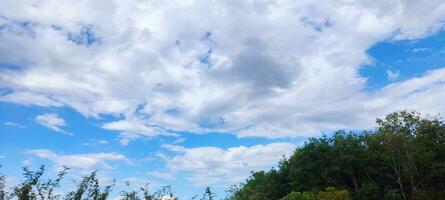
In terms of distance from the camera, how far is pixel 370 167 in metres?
63.5

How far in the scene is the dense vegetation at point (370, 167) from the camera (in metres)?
57.9

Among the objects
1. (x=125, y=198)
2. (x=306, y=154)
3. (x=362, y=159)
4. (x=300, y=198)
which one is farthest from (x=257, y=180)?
(x=125, y=198)

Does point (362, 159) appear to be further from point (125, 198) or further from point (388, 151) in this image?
point (125, 198)

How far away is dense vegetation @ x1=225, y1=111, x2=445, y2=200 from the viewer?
190 feet

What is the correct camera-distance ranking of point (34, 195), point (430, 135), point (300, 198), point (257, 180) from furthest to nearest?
point (257, 180) < point (430, 135) < point (300, 198) < point (34, 195)

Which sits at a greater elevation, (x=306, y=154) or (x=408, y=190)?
(x=306, y=154)

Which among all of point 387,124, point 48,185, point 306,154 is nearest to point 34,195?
point 48,185

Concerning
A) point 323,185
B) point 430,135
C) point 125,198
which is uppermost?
point 430,135

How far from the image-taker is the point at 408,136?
192ft

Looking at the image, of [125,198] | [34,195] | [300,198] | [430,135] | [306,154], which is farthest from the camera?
[306,154]

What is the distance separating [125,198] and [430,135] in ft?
172

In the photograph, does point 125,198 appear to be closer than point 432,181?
Yes

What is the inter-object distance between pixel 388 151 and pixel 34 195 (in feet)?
167

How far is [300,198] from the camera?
52906 mm
